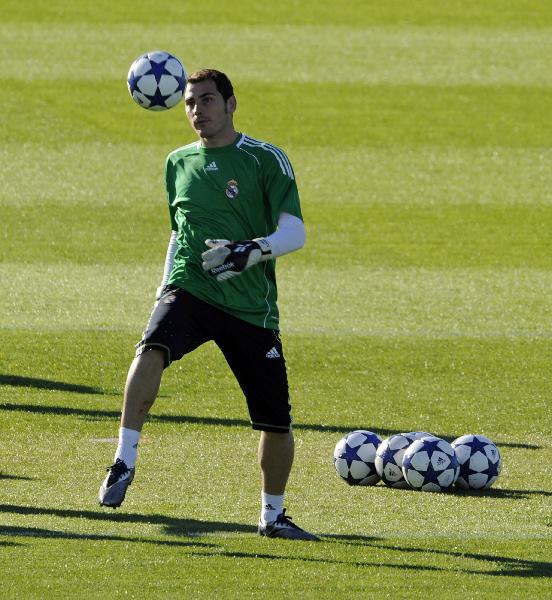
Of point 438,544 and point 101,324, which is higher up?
point 101,324

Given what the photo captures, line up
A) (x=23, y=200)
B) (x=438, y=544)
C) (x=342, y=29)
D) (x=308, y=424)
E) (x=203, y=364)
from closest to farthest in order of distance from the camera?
(x=438, y=544) → (x=308, y=424) → (x=203, y=364) → (x=23, y=200) → (x=342, y=29)

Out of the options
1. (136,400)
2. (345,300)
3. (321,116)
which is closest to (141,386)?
(136,400)

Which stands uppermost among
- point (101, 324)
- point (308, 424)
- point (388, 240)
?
point (388, 240)

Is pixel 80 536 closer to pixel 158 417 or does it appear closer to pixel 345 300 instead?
pixel 158 417

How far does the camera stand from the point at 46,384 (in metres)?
12.0

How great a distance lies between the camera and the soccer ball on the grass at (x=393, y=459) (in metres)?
8.76

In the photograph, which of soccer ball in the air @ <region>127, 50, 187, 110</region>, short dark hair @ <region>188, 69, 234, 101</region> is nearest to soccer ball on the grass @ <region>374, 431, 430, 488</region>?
short dark hair @ <region>188, 69, 234, 101</region>

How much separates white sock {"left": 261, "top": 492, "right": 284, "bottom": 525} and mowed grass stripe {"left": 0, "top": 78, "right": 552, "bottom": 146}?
51.9 feet

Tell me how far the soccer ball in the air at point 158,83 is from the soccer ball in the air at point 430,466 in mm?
3206

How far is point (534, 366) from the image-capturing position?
1317cm

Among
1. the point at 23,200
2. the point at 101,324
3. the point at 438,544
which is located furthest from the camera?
the point at 23,200

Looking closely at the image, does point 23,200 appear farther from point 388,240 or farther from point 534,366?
point 534,366

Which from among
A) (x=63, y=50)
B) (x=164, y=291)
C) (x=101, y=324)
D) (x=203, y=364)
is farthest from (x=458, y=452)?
(x=63, y=50)

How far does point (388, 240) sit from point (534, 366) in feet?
19.4
